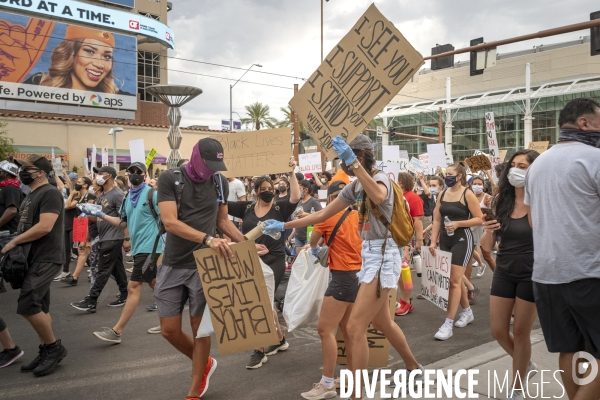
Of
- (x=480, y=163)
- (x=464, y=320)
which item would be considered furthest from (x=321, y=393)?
(x=480, y=163)

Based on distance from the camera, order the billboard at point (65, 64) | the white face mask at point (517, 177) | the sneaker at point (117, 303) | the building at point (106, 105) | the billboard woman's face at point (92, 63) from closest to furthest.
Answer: the white face mask at point (517, 177)
the sneaker at point (117, 303)
the building at point (106, 105)
the billboard at point (65, 64)
the billboard woman's face at point (92, 63)

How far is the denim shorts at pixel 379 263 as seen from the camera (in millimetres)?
3822

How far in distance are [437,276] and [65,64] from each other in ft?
113

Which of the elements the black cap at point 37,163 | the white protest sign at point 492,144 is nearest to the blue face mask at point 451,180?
the black cap at point 37,163

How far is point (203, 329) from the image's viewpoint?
153 inches

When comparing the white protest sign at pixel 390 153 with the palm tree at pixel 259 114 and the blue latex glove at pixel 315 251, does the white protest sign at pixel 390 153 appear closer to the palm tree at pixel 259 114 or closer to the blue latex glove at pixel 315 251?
the blue latex glove at pixel 315 251

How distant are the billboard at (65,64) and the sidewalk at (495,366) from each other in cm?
3389

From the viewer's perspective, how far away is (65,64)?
34281 millimetres

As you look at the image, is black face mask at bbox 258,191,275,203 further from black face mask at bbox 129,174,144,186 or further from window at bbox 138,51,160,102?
window at bbox 138,51,160,102

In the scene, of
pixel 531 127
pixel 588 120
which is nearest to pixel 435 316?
pixel 588 120

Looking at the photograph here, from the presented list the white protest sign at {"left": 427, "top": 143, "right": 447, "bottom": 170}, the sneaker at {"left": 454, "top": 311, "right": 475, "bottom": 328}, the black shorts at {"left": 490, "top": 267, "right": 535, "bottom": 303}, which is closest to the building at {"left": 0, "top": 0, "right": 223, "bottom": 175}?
the white protest sign at {"left": 427, "top": 143, "right": 447, "bottom": 170}

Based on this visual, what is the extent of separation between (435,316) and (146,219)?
158 inches

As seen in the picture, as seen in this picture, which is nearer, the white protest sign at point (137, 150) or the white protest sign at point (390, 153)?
the white protest sign at point (137, 150)

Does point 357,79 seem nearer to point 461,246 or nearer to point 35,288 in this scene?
point 461,246
